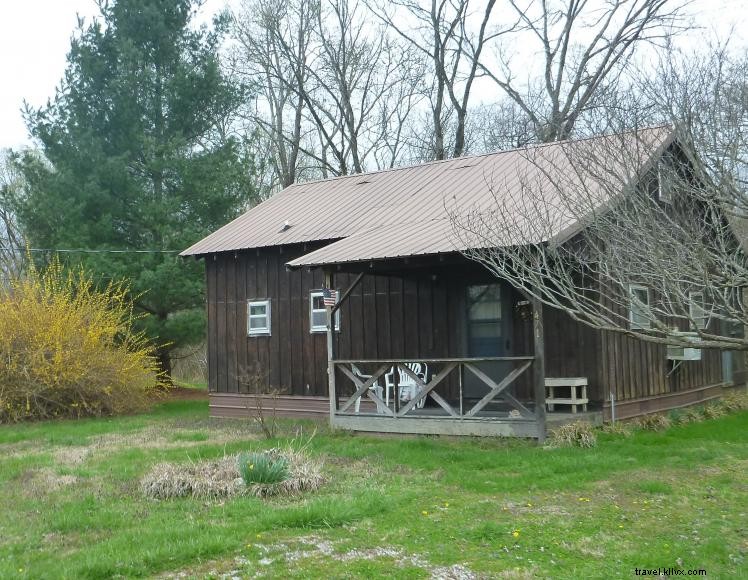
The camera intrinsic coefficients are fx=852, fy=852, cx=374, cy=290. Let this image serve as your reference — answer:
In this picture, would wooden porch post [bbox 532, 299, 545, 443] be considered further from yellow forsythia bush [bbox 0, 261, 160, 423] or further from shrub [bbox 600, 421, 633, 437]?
yellow forsythia bush [bbox 0, 261, 160, 423]

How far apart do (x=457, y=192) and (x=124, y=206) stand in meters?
11.0

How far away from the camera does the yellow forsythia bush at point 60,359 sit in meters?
17.9

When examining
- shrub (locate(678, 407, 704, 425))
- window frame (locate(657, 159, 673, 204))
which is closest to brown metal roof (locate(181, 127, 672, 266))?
window frame (locate(657, 159, 673, 204))

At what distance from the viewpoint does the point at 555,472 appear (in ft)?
32.4

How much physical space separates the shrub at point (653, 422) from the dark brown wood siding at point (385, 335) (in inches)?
17.0

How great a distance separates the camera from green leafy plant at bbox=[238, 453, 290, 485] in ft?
29.0

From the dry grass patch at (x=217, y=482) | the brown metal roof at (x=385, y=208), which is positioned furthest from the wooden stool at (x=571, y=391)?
the dry grass patch at (x=217, y=482)

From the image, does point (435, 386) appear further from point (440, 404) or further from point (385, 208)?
point (385, 208)

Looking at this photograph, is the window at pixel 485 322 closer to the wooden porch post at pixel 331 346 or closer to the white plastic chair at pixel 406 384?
the white plastic chair at pixel 406 384

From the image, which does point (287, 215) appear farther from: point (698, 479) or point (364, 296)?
point (698, 479)

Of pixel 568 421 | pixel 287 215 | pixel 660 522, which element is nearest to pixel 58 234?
pixel 287 215

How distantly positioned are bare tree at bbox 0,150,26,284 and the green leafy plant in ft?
55.1

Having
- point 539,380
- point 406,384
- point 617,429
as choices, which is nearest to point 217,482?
point 539,380

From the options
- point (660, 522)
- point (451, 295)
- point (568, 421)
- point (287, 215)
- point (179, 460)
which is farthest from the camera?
point (287, 215)
